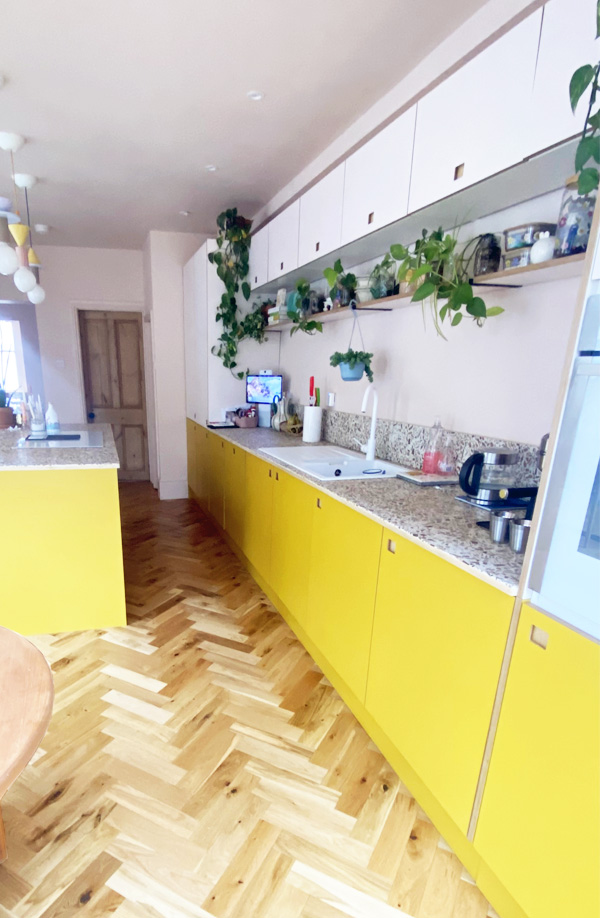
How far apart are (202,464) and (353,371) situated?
2027mm

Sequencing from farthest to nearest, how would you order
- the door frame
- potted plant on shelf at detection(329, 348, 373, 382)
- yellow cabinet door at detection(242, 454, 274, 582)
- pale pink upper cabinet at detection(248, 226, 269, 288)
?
the door frame → pale pink upper cabinet at detection(248, 226, 269, 288) → yellow cabinet door at detection(242, 454, 274, 582) → potted plant on shelf at detection(329, 348, 373, 382)

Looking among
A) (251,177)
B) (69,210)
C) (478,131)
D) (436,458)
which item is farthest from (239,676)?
(69,210)

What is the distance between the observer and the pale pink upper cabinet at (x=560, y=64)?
1109 mm

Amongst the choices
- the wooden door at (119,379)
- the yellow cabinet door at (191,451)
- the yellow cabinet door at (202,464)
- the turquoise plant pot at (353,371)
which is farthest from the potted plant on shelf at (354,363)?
the wooden door at (119,379)

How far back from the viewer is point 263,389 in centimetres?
367

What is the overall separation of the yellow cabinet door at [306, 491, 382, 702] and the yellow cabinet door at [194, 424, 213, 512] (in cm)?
197

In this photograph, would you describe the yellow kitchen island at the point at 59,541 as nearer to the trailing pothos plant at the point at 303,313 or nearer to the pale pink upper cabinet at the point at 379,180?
the trailing pothos plant at the point at 303,313

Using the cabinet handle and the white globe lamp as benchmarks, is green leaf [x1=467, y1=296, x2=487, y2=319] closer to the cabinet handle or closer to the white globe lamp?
the cabinet handle

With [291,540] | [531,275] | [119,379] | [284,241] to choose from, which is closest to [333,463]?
[291,540]

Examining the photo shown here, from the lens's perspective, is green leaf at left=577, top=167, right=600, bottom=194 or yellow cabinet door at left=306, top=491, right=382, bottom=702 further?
yellow cabinet door at left=306, top=491, right=382, bottom=702

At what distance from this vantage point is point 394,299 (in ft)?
6.51

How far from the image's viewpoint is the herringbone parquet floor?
3.97 feet

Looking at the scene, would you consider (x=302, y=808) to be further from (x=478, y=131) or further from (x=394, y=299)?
(x=478, y=131)

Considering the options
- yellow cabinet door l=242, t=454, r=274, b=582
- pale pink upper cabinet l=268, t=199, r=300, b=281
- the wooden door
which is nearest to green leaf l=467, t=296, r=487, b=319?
yellow cabinet door l=242, t=454, r=274, b=582
